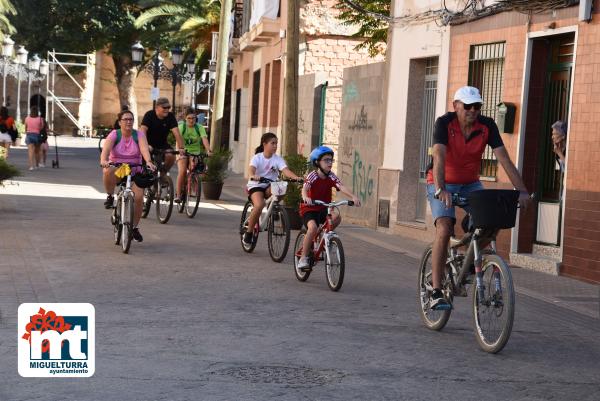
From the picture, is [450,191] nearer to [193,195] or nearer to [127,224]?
[127,224]

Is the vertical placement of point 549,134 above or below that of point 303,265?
above

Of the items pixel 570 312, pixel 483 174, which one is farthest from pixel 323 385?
pixel 483 174

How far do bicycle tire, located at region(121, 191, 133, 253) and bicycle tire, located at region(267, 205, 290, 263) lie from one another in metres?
1.50

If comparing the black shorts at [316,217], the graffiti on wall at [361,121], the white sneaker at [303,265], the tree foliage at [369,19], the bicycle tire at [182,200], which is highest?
the tree foliage at [369,19]

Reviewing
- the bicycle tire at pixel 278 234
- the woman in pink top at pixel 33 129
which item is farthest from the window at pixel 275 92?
the bicycle tire at pixel 278 234

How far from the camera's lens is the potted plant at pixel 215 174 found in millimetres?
25031

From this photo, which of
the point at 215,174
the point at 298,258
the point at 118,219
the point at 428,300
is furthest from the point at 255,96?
the point at 428,300

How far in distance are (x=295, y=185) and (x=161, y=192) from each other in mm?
2110

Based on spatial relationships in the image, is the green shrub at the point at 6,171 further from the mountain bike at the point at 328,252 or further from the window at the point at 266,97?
the window at the point at 266,97

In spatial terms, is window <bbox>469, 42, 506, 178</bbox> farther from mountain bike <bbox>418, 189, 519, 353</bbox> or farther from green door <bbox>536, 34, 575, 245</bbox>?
mountain bike <bbox>418, 189, 519, 353</bbox>

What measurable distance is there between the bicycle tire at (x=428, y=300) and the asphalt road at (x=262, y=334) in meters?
0.10

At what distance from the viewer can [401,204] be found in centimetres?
1941

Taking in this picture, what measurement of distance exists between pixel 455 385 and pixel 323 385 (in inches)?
30.9

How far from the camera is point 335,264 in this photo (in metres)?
11.4
